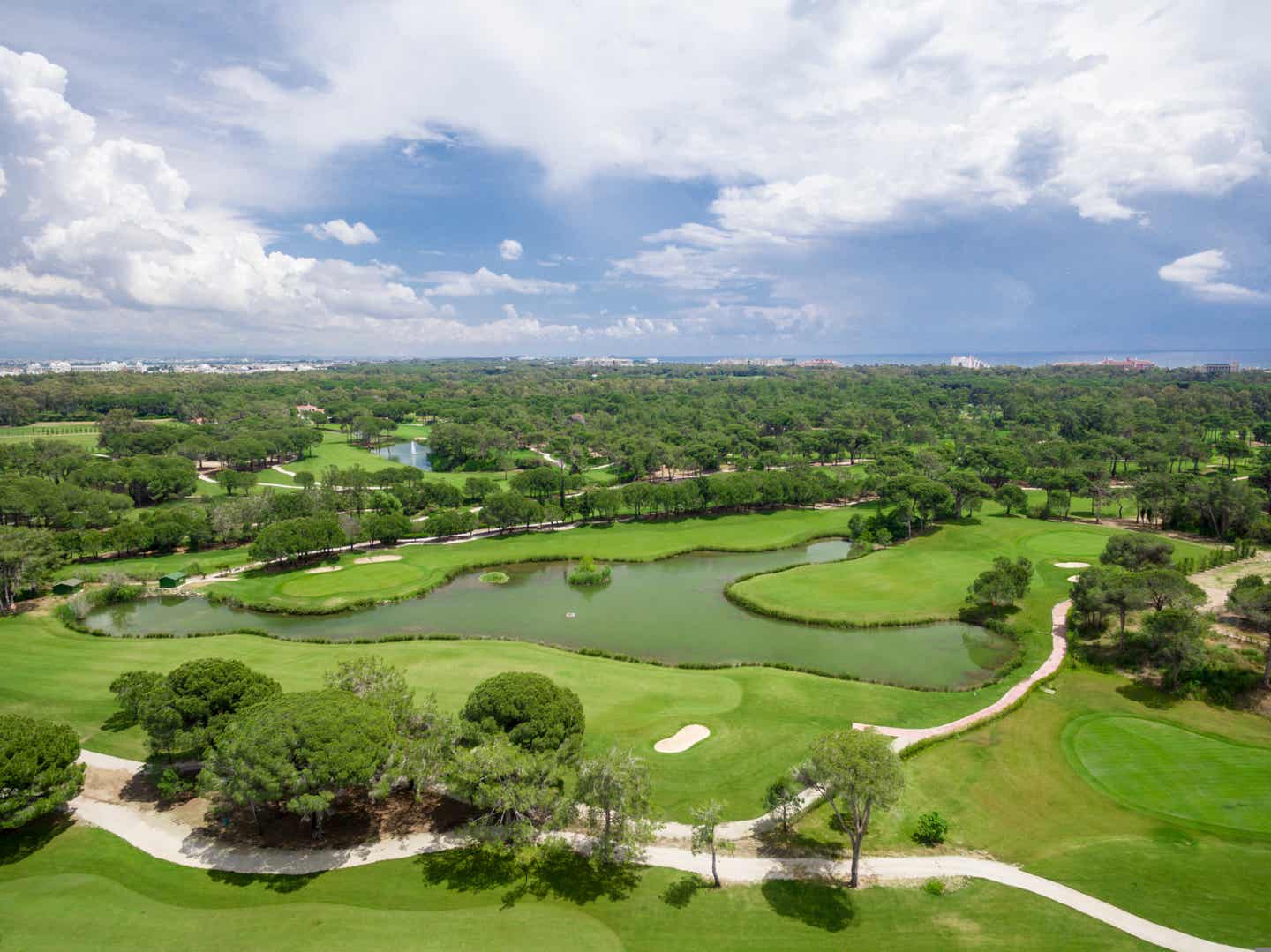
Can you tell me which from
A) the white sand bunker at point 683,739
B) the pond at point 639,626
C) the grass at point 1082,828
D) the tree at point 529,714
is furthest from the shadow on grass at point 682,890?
the pond at point 639,626

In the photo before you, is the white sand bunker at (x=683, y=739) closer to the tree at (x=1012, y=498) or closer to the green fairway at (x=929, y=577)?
the green fairway at (x=929, y=577)

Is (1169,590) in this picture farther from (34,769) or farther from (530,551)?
(34,769)

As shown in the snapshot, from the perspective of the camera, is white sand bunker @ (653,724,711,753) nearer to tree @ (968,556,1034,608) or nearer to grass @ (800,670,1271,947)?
grass @ (800,670,1271,947)

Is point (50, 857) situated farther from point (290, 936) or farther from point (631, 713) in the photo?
point (631, 713)

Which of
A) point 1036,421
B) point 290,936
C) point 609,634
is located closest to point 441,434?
point 609,634

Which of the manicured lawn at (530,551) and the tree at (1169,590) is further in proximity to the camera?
the manicured lawn at (530,551)

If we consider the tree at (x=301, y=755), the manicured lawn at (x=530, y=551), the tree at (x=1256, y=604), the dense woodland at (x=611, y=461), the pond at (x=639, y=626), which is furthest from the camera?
the dense woodland at (x=611, y=461)

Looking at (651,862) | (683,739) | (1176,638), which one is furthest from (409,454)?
(1176,638)
